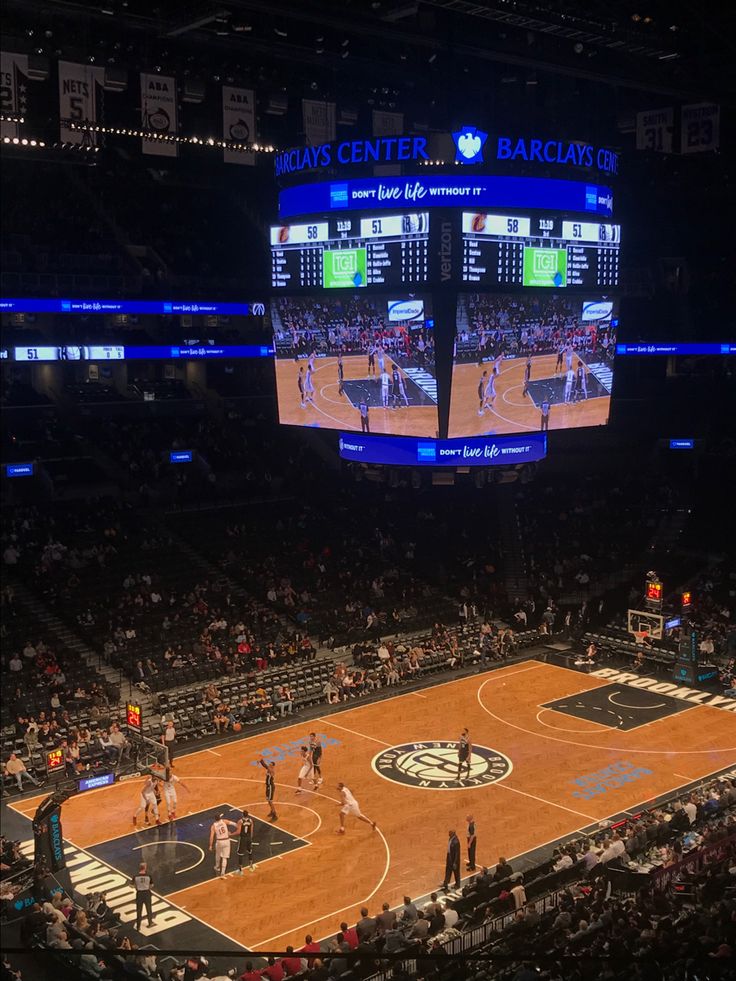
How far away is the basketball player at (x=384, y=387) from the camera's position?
27875 mm

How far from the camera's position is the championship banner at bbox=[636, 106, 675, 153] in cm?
3142

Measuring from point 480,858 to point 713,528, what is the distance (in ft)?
77.1

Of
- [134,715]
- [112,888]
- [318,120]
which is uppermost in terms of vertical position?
[318,120]

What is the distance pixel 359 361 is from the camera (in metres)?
28.1

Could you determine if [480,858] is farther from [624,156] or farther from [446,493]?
[624,156]

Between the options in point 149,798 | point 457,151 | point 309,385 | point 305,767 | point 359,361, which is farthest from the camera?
point 309,385

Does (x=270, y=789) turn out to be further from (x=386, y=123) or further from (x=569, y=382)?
(x=386, y=123)

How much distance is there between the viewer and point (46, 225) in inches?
1516

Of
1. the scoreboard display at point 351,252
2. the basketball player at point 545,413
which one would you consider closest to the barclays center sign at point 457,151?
the scoreboard display at point 351,252

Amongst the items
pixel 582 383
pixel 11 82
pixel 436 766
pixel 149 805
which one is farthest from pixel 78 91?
pixel 436 766

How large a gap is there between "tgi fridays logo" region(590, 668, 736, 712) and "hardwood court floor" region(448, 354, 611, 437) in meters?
8.21

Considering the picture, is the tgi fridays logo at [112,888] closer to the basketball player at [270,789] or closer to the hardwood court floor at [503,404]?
the basketball player at [270,789]

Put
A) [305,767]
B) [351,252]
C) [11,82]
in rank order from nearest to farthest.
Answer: [305,767], [11,82], [351,252]

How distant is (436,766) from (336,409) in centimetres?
931
